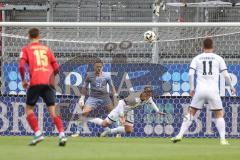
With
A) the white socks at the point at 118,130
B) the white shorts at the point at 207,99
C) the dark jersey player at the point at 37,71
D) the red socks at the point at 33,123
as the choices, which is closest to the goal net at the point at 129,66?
the white socks at the point at 118,130

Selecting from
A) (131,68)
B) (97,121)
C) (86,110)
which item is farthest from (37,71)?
(131,68)

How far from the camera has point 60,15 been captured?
2550 cm

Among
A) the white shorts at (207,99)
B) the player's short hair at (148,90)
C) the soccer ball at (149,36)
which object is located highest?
the soccer ball at (149,36)

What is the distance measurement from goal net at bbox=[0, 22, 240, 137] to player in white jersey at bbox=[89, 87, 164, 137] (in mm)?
179

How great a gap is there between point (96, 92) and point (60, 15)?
7.08 metres

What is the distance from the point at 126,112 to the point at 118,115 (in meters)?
0.46

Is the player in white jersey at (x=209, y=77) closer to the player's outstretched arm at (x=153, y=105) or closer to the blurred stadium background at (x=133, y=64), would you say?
the player's outstretched arm at (x=153, y=105)

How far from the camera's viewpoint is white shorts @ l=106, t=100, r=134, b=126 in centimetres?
1842

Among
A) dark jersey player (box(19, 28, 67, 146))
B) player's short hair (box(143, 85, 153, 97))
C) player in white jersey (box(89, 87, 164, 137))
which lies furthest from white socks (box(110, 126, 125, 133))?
dark jersey player (box(19, 28, 67, 146))

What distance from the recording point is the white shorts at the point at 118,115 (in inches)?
725

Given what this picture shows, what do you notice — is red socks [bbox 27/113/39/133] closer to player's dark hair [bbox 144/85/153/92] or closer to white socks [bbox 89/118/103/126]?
white socks [bbox 89/118/103/126]

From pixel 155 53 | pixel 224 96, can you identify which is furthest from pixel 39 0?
pixel 224 96

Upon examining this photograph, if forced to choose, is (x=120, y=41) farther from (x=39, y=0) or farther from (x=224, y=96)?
(x=39, y=0)

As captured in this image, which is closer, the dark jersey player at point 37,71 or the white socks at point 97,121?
the dark jersey player at point 37,71
